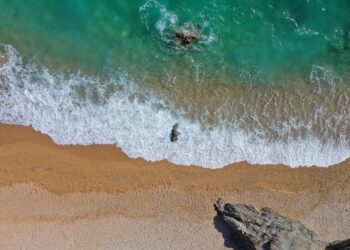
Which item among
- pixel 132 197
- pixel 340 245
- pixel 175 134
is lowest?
pixel 340 245

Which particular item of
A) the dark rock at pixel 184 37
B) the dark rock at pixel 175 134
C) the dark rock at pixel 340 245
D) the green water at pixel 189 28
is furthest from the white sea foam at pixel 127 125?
the dark rock at pixel 340 245

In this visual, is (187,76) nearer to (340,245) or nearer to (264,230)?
(264,230)

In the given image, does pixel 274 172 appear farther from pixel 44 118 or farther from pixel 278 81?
pixel 44 118

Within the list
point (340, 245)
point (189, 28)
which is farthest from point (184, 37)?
point (340, 245)

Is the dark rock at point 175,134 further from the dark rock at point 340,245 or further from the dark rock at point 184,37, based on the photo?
the dark rock at point 340,245

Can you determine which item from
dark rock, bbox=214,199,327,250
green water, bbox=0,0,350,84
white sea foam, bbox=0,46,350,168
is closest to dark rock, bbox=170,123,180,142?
white sea foam, bbox=0,46,350,168

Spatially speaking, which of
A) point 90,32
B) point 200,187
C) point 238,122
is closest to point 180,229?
point 200,187
